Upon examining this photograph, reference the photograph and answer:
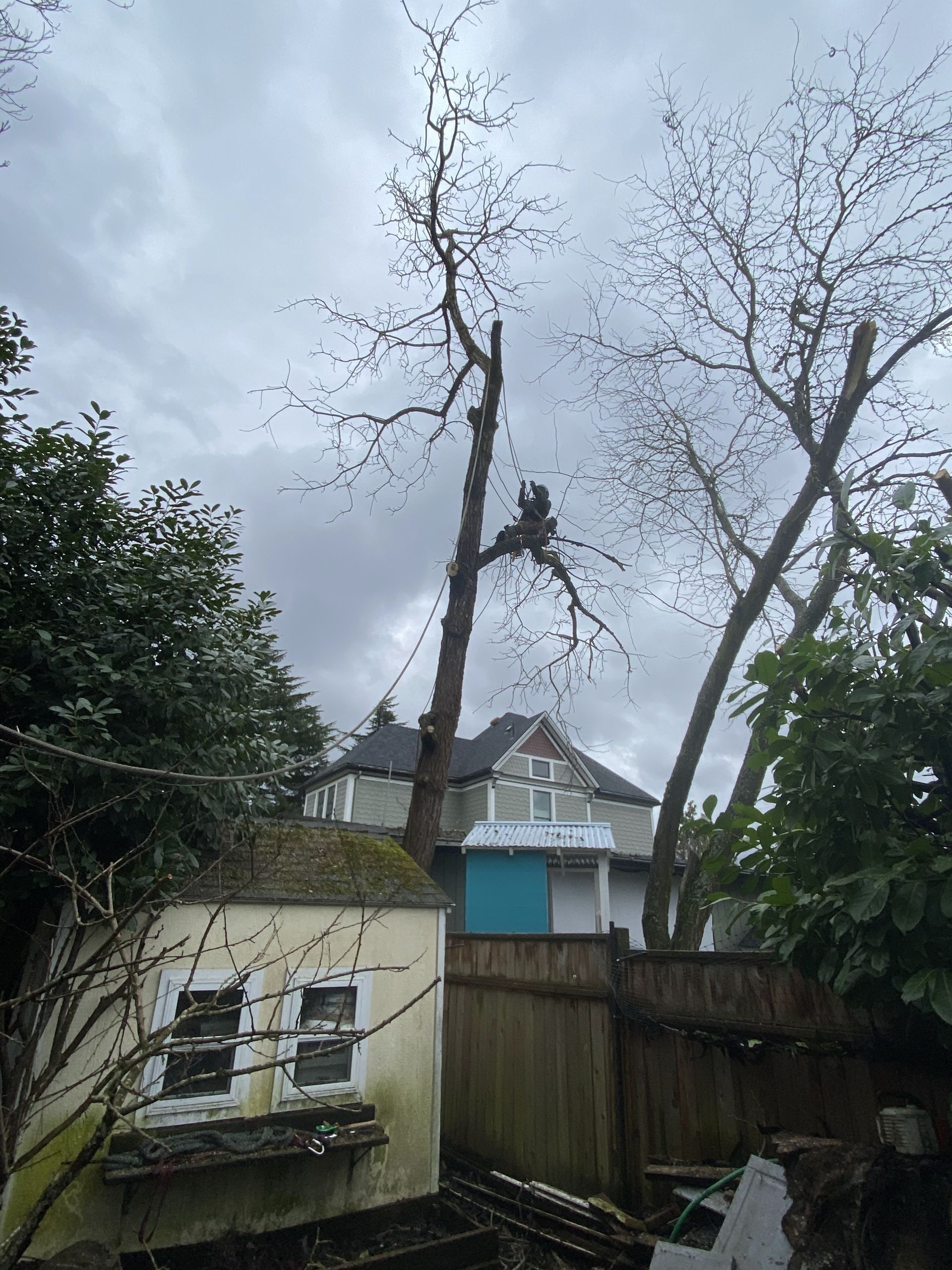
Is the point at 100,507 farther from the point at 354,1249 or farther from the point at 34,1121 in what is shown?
the point at 354,1249

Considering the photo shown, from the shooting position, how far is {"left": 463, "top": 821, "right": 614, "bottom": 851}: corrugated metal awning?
12.6m

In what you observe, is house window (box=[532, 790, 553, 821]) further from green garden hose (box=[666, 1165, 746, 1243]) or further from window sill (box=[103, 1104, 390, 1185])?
green garden hose (box=[666, 1165, 746, 1243])

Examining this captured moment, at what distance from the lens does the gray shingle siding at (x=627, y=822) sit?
2034 centimetres

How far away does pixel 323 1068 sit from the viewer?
4648 millimetres

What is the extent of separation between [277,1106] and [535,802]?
15419 mm

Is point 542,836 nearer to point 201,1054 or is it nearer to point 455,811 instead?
point 455,811

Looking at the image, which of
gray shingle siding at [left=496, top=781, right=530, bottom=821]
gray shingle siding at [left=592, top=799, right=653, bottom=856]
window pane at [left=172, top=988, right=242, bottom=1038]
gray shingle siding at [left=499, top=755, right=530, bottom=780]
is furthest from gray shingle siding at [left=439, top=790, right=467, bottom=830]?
window pane at [left=172, top=988, right=242, bottom=1038]

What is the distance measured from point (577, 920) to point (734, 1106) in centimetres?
1012

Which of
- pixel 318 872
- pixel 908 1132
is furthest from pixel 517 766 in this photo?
pixel 908 1132

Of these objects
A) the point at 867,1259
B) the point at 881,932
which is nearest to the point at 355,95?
the point at 881,932

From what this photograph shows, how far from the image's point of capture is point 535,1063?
5.62 meters

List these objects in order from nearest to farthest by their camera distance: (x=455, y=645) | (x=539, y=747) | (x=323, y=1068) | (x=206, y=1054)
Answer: (x=206, y=1054) → (x=323, y=1068) → (x=455, y=645) → (x=539, y=747)

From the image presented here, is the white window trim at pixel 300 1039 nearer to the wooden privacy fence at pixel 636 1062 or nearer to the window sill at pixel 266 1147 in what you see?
the window sill at pixel 266 1147

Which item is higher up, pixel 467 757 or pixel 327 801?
pixel 467 757
